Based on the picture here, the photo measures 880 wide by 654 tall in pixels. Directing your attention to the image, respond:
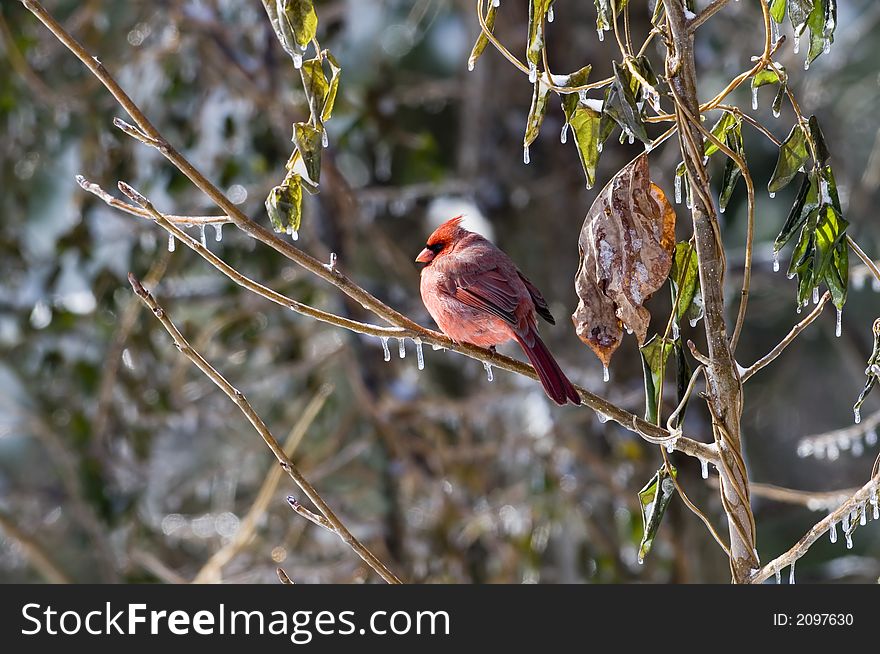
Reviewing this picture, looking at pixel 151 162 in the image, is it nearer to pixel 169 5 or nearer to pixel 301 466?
pixel 169 5

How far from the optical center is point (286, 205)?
1.41m

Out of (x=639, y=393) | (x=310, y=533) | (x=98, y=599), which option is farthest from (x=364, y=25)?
(x=98, y=599)

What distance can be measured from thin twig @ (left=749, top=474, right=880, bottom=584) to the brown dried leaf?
33 centimetres

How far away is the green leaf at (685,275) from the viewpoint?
1.46 m

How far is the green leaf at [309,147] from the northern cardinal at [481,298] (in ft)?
2.74

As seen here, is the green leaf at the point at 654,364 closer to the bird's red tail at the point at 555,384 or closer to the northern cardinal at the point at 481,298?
the bird's red tail at the point at 555,384

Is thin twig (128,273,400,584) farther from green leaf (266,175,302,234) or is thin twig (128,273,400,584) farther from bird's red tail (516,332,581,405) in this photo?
bird's red tail (516,332,581,405)

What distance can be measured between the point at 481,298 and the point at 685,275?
0.86 metres

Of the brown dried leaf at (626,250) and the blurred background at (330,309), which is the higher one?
the blurred background at (330,309)

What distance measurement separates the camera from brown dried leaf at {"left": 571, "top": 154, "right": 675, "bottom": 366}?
1443 millimetres

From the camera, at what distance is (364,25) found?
661 cm

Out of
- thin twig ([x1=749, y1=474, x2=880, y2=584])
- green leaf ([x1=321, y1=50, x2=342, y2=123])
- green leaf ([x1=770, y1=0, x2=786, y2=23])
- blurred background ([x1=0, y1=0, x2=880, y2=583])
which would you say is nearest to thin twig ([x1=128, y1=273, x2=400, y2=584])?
green leaf ([x1=321, y1=50, x2=342, y2=123])

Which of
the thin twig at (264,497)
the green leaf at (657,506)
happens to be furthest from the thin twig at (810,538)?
the thin twig at (264,497)

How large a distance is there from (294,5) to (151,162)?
117 inches
